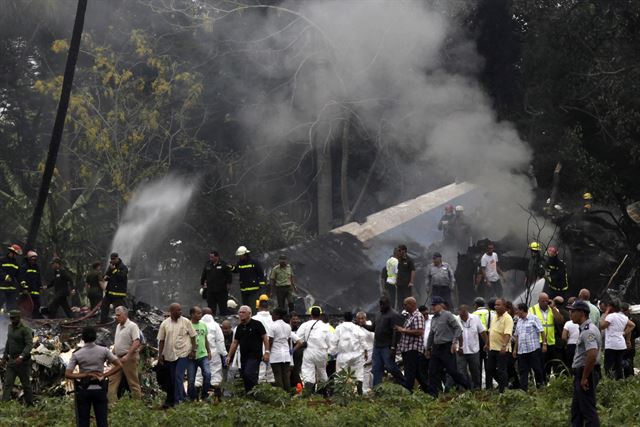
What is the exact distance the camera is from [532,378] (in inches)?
671

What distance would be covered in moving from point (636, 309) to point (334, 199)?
54.6ft

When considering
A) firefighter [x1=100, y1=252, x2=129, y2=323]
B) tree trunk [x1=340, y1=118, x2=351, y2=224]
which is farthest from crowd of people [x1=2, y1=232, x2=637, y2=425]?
tree trunk [x1=340, y1=118, x2=351, y2=224]

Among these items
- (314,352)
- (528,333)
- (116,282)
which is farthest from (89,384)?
(116,282)

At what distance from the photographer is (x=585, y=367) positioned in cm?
1141

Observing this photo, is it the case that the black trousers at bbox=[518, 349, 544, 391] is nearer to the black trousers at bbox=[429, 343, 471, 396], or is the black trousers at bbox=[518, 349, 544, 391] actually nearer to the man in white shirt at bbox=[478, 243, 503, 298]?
the black trousers at bbox=[429, 343, 471, 396]

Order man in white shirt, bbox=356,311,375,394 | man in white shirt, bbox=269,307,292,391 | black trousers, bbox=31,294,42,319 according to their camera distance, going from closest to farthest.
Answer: man in white shirt, bbox=269,307,292,391 < man in white shirt, bbox=356,311,375,394 < black trousers, bbox=31,294,42,319

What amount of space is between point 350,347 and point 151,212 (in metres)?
16.0

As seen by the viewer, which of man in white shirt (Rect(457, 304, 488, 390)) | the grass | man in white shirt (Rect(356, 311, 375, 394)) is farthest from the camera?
man in white shirt (Rect(356, 311, 375, 394))

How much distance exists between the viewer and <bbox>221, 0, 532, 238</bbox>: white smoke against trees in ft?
98.0

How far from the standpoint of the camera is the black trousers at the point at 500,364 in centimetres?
1591

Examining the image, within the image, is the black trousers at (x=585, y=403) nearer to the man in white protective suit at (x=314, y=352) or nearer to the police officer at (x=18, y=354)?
the man in white protective suit at (x=314, y=352)

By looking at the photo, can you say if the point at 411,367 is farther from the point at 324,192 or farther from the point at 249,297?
the point at 324,192

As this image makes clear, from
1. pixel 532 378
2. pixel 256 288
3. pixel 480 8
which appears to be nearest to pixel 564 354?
pixel 532 378

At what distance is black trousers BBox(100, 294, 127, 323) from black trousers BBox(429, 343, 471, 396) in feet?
22.5
